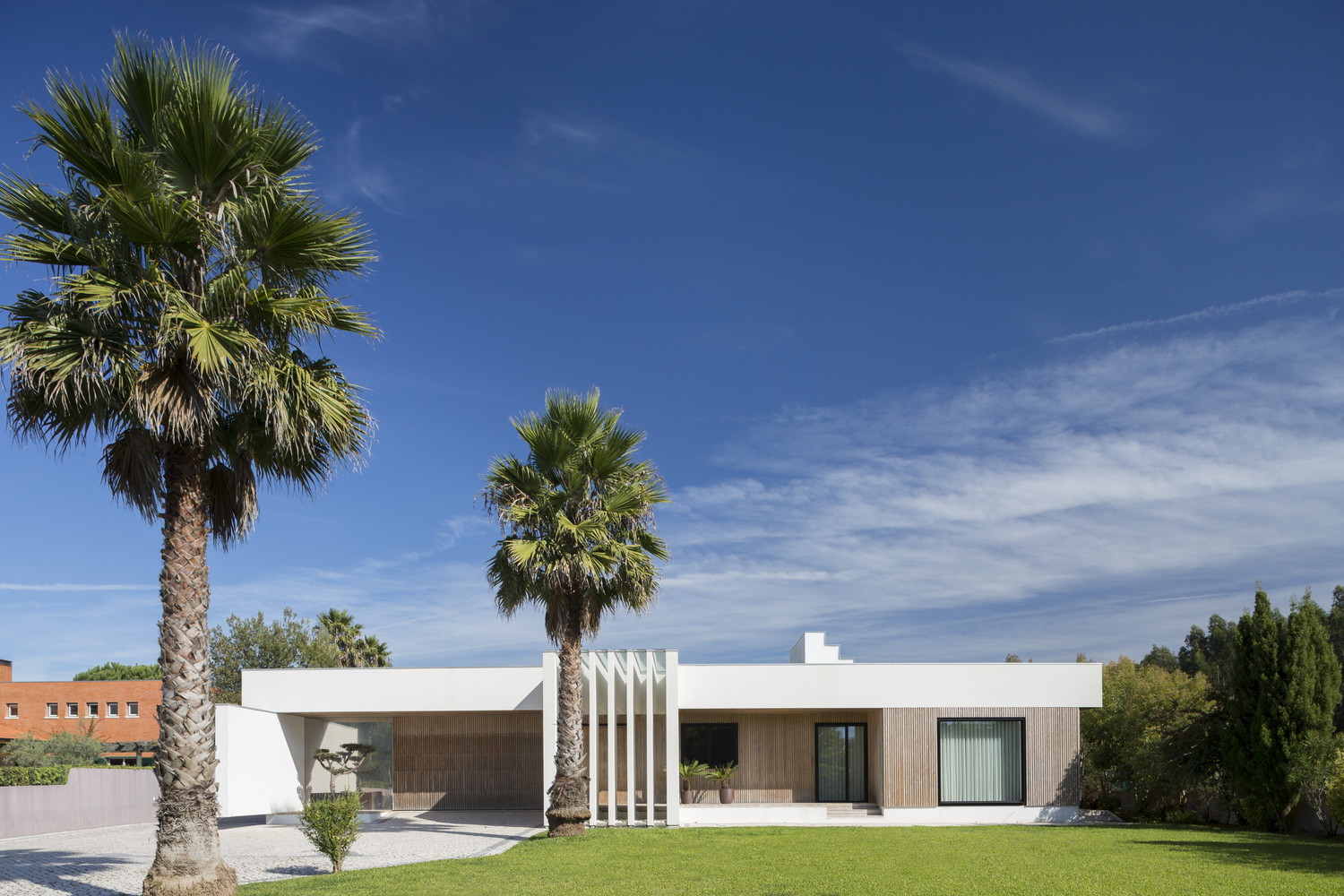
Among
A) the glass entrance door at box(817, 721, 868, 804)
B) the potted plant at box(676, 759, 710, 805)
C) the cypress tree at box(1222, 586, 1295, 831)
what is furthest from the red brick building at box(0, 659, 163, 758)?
the cypress tree at box(1222, 586, 1295, 831)

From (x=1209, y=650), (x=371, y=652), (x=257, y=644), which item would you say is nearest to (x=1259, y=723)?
(x=371, y=652)

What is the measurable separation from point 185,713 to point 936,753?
1686 centimetres

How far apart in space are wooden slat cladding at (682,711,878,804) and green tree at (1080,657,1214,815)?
5.49m

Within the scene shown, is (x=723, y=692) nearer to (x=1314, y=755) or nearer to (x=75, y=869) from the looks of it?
(x=1314, y=755)

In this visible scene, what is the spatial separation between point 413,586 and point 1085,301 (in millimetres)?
16724

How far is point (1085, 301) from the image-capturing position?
20.2m

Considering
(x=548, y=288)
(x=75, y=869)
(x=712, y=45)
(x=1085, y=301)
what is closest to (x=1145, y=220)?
(x=1085, y=301)

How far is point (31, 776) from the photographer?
61.2 ft

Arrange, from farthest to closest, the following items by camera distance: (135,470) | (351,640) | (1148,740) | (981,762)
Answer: (351,640)
(981,762)
(1148,740)
(135,470)

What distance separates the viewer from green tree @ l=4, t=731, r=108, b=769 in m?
25.2

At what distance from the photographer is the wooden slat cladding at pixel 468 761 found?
80.5 ft

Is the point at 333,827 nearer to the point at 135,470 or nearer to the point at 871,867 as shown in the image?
the point at 135,470

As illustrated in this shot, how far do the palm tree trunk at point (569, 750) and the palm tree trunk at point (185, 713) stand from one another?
26.1 ft

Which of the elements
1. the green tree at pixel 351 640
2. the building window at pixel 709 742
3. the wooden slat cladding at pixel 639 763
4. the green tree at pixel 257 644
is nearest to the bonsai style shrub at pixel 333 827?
the wooden slat cladding at pixel 639 763
